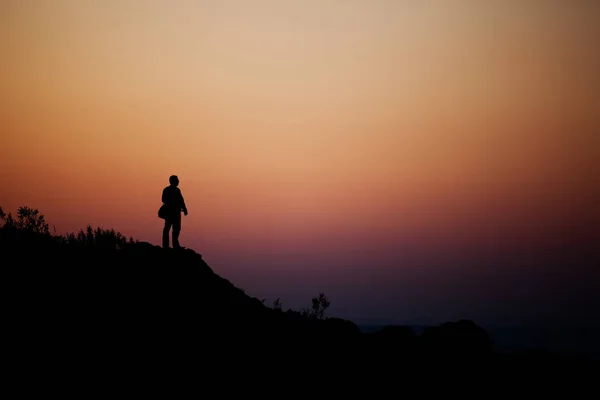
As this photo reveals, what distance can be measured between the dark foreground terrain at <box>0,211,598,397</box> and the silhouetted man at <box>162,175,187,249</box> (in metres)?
0.75

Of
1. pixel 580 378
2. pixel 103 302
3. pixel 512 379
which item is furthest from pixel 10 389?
pixel 580 378

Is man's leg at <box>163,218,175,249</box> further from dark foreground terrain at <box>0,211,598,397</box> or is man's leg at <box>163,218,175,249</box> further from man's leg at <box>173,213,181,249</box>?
dark foreground terrain at <box>0,211,598,397</box>

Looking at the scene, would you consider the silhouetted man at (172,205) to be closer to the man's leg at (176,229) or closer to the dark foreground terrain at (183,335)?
the man's leg at (176,229)

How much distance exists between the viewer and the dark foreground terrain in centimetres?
2016

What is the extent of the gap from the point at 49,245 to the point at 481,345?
51.7ft

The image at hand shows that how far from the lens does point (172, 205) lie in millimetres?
25328

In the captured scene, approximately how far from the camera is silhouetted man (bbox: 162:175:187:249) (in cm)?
2531

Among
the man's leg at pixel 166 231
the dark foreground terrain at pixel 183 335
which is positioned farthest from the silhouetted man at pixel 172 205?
the dark foreground terrain at pixel 183 335

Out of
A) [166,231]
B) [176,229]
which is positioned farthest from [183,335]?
[176,229]

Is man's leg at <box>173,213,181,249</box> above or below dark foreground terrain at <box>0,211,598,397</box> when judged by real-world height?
above

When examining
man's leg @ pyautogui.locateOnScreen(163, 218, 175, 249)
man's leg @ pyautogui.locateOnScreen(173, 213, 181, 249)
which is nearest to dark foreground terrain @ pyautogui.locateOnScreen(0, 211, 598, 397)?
man's leg @ pyautogui.locateOnScreen(163, 218, 175, 249)

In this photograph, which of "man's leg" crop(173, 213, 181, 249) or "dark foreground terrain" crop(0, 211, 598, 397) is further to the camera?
"man's leg" crop(173, 213, 181, 249)

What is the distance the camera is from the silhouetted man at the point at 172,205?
2531 centimetres

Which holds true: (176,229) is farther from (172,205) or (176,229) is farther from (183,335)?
(183,335)
